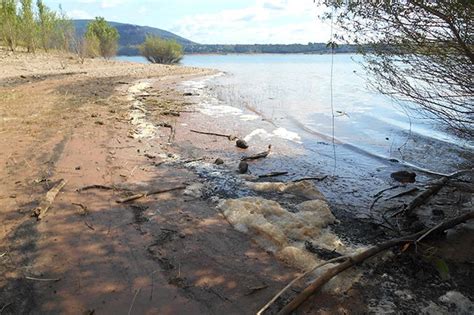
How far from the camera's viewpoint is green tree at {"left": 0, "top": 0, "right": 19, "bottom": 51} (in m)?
33.1

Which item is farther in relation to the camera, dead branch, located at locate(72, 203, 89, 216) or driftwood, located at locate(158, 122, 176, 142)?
driftwood, located at locate(158, 122, 176, 142)

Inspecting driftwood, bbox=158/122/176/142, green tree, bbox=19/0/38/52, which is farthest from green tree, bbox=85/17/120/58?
driftwood, bbox=158/122/176/142

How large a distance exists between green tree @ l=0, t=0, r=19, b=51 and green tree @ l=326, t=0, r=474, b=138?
116ft

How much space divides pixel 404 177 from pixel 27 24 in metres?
37.7

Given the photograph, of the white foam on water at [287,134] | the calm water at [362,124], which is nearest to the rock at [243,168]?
the calm water at [362,124]

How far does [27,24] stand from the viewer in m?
35.8

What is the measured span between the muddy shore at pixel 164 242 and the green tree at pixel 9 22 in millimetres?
29740

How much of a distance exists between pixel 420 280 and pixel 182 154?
19.4 feet

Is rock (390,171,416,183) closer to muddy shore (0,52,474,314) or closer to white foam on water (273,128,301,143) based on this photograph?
muddy shore (0,52,474,314)

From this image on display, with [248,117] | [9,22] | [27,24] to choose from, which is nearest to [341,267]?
[248,117]

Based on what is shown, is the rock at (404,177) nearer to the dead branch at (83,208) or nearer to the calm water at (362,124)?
the calm water at (362,124)

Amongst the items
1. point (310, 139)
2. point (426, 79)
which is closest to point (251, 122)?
point (310, 139)

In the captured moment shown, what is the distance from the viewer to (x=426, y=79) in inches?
222

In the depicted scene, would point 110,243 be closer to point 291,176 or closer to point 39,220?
point 39,220
